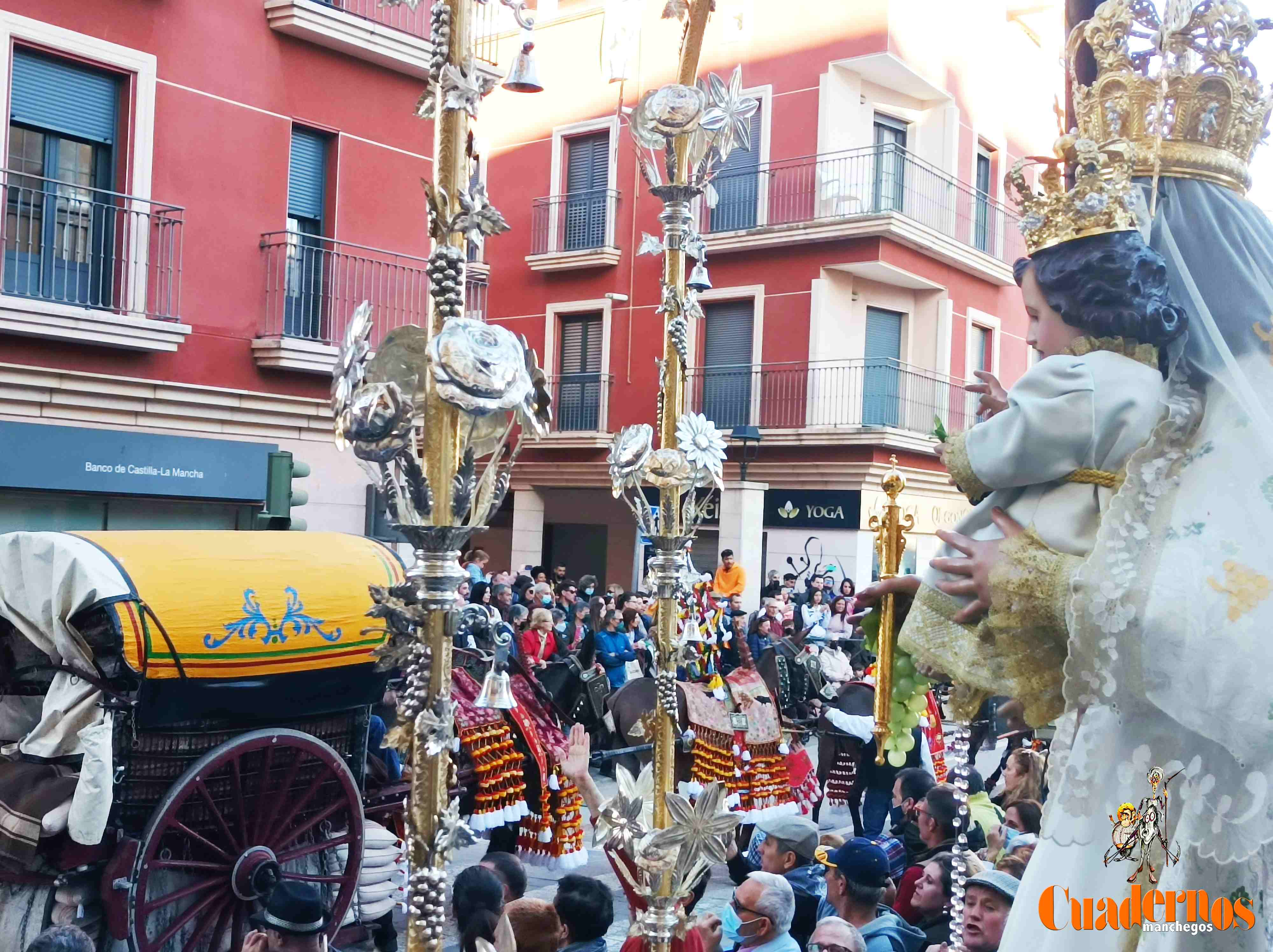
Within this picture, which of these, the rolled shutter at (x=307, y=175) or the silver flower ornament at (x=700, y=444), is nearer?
the silver flower ornament at (x=700, y=444)

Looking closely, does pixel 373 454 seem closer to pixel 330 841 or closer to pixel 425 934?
pixel 425 934

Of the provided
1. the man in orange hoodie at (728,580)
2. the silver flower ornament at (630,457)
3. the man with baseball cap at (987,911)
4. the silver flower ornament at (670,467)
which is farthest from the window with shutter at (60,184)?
the man with baseball cap at (987,911)

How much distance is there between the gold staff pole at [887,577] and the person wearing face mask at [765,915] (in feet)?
4.70

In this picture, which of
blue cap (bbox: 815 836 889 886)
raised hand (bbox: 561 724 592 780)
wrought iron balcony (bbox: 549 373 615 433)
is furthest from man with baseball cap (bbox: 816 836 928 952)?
wrought iron balcony (bbox: 549 373 615 433)

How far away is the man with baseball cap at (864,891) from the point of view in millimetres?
4090

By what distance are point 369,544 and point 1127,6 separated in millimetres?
4412

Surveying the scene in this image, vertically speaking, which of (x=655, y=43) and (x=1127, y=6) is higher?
(x=655, y=43)

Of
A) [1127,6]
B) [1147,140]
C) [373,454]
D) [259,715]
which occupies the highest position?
[1127,6]

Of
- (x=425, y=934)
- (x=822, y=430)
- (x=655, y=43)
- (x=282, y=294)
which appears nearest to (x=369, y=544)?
(x=425, y=934)

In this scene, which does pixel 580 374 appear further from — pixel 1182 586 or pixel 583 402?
pixel 1182 586

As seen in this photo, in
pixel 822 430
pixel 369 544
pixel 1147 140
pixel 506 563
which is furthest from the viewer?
Answer: pixel 506 563

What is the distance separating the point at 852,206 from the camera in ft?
58.8

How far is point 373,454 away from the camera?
88.7 inches

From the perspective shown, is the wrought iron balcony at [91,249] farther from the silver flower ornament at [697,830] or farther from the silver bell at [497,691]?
the silver bell at [497,691]
